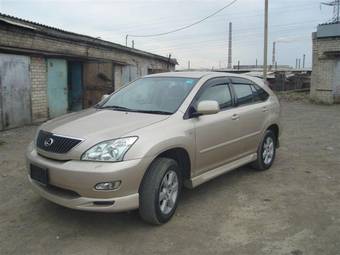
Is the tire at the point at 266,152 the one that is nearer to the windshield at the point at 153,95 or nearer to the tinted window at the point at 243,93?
the tinted window at the point at 243,93

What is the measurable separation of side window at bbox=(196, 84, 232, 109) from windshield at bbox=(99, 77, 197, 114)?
0.19m

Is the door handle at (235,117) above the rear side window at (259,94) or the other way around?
the other way around

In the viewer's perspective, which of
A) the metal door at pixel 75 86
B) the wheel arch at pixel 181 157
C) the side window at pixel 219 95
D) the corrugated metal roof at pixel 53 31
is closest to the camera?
the wheel arch at pixel 181 157

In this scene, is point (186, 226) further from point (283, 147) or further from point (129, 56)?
point (129, 56)

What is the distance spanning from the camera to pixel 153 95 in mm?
4844

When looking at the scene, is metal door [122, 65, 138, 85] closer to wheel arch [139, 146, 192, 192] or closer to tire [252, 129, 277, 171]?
tire [252, 129, 277, 171]

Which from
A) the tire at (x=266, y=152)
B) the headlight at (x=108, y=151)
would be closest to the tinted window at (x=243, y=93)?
the tire at (x=266, y=152)

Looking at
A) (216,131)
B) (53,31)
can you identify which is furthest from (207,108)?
(53,31)

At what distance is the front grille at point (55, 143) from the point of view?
372 cm

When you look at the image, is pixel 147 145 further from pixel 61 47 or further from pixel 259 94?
pixel 61 47

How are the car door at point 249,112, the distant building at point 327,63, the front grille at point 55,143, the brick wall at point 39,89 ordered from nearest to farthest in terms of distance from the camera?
the front grille at point 55,143 < the car door at point 249,112 < the brick wall at point 39,89 < the distant building at point 327,63

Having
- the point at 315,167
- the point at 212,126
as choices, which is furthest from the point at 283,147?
the point at 212,126

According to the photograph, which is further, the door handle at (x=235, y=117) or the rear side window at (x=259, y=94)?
the rear side window at (x=259, y=94)

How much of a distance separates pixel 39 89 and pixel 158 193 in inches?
354
